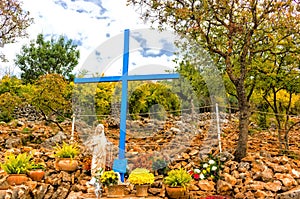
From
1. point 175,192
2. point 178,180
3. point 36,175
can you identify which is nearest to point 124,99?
point 178,180

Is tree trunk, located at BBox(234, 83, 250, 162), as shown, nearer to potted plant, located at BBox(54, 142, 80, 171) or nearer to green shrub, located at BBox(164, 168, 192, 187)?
green shrub, located at BBox(164, 168, 192, 187)

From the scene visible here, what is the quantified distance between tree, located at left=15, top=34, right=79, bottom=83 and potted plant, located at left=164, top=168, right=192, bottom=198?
11.5 metres

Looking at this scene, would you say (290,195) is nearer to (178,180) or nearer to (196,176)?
(196,176)

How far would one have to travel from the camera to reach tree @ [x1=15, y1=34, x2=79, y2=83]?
1650cm

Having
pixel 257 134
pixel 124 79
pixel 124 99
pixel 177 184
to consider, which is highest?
pixel 124 79

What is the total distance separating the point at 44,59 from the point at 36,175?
38.8 feet

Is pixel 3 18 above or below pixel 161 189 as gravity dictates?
above

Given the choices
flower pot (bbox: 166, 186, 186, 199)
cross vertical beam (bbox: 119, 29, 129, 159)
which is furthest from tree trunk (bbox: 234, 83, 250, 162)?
cross vertical beam (bbox: 119, 29, 129, 159)

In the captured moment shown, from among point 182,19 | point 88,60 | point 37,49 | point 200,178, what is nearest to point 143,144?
point 200,178

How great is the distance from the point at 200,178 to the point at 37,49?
1289cm

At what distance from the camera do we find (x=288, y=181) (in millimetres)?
6156

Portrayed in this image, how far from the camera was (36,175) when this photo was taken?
584cm

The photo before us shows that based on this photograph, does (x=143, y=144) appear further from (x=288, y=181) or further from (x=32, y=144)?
(x=288, y=181)

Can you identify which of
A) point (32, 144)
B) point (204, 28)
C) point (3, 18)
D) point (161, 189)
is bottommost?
point (161, 189)
